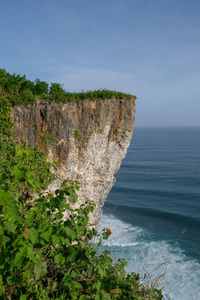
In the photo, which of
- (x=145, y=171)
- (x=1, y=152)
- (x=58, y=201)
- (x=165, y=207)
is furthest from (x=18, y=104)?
(x=145, y=171)

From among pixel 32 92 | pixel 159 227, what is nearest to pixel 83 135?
pixel 32 92

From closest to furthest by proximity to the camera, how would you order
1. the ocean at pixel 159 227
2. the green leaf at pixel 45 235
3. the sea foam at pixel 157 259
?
the green leaf at pixel 45 235
the sea foam at pixel 157 259
the ocean at pixel 159 227

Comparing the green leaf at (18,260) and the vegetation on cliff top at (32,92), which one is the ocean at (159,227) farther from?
the vegetation on cliff top at (32,92)

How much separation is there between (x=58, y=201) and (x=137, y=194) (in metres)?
31.2

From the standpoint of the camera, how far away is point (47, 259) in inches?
133

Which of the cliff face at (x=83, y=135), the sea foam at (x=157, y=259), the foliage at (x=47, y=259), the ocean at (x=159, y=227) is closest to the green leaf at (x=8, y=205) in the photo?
the foliage at (x=47, y=259)

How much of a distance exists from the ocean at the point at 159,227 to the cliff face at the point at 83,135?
4.57m

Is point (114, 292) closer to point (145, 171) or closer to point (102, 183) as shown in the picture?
point (102, 183)

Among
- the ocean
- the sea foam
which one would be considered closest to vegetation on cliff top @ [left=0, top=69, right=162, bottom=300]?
the ocean

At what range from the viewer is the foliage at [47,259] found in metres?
2.61

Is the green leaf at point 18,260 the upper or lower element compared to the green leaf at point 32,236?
lower

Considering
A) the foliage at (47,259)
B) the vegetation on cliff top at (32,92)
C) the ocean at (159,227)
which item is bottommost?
the ocean at (159,227)

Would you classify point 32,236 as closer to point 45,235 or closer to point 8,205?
point 45,235

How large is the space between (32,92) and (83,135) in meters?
3.56
